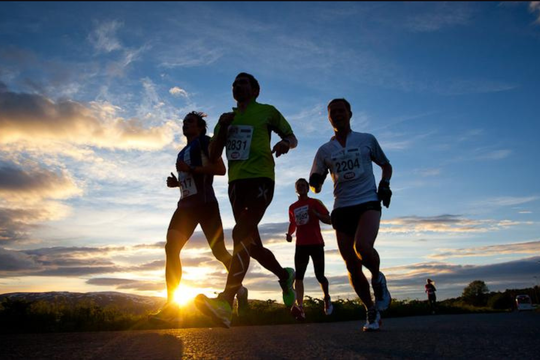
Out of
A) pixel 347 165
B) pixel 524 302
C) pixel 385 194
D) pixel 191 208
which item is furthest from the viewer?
pixel 524 302

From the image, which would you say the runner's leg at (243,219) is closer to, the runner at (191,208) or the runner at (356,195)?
the runner at (191,208)

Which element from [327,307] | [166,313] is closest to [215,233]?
[166,313]

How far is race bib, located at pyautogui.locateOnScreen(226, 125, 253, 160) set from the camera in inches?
191

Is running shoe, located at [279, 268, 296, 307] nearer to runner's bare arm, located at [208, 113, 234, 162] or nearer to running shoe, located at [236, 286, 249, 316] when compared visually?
running shoe, located at [236, 286, 249, 316]

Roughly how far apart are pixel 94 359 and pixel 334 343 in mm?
1819

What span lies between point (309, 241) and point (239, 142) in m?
4.23

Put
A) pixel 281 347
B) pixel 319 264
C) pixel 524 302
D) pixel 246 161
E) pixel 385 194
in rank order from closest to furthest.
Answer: pixel 281 347, pixel 246 161, pixel 385 194, pixel 319 264, pixel 524 302

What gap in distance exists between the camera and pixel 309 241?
8719 mm

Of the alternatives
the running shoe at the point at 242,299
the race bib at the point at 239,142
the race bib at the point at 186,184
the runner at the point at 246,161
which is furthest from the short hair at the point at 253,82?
the running shoe at the point at 242,299

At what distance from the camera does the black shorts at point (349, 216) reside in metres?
5.17

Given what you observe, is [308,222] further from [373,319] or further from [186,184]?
[373,319]

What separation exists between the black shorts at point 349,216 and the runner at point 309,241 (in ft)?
10.7

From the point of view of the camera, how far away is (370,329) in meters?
5.07

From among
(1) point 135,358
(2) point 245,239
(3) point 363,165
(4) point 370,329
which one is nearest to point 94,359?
(1) point 135,358
